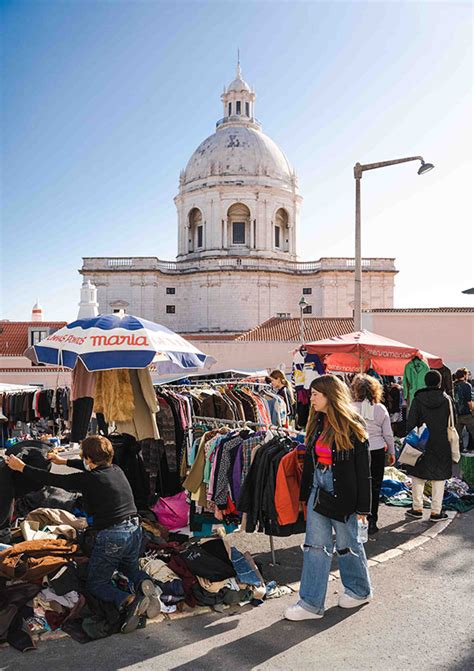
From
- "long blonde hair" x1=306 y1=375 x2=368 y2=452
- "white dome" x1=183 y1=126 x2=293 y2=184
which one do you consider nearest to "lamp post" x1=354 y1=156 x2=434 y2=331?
"long blonde hair" x1=306 y1=375 x2=368 y2=452

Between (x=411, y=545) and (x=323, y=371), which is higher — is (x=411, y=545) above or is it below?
below

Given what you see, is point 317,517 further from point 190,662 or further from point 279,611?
point 190,662

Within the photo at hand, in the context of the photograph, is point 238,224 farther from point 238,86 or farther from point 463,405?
point 463,405

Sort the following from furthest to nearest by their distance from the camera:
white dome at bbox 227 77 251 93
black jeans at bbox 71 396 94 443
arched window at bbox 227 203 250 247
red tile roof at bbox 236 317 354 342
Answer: white dome at bbox 227 77 251 93 → arched window at bbox 227 203 250 247 → red tile roof at bbox 236 317 354 342 → black jeans at bbox 71 396 94 443

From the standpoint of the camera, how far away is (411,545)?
7.20 metres

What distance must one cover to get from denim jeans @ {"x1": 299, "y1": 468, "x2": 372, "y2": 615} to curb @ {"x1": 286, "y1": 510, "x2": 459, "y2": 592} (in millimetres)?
760

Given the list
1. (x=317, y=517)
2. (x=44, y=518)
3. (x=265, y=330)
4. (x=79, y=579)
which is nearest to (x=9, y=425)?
(x=44, y=518)

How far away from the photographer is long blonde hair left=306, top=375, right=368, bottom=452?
5008 millimetres

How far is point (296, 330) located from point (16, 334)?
18570mm

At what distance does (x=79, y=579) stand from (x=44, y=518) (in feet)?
4.73

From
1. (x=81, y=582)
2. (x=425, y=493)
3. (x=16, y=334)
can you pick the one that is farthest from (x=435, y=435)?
(x=16, y=334)

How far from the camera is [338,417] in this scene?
5.04 m

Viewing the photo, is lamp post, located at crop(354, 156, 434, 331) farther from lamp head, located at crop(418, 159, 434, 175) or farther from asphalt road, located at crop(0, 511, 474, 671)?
asphalt road, located at crop(0, 511, 474, 671)

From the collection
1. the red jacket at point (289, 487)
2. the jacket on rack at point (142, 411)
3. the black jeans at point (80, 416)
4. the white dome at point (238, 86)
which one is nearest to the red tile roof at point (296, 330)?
the jacket on rack at point (142, 411)
